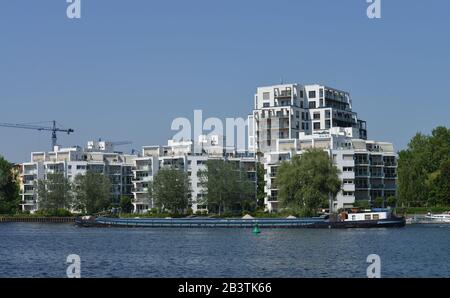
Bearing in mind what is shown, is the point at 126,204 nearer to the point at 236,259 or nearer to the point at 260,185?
the point at 260,185

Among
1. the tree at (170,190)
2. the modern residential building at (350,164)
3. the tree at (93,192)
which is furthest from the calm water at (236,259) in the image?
the tree at (93,192)

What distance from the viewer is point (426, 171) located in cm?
17325

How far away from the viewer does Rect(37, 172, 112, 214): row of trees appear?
182m

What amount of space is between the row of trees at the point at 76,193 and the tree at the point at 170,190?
18.5 meters

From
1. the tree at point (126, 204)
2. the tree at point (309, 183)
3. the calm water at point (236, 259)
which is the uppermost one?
the tree at point (309, 183)

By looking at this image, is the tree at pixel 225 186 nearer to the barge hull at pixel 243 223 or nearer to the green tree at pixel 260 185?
the barge hull at pixel 243 223

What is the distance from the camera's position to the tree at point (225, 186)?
15975 centimetres

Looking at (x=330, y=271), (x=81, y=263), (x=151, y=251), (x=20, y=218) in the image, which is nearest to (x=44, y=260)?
(x=81, y=263)

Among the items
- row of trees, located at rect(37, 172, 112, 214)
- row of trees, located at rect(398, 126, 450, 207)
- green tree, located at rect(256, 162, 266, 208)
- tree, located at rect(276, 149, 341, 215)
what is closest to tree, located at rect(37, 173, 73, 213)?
row of trees, located at rect(37, 172, 112, 214)

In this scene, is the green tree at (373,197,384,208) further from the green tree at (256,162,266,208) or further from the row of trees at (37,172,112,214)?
the row of trees at (37,172,112,214)

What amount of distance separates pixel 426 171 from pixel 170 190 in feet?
194

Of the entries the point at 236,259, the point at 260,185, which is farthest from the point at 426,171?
the point at 236,259

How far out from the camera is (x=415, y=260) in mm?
62000
